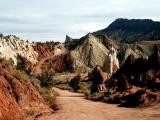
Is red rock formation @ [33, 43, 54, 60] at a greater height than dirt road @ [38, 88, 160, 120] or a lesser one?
greater

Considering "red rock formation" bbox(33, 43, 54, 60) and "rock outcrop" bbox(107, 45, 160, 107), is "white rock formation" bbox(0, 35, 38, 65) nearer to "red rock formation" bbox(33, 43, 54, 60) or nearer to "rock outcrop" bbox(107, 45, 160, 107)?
"red rock formation" bbox(33, 43, 54, 60)

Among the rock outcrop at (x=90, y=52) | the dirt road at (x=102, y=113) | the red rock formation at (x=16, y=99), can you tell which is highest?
the rock outcrop at (x=90, y=52)

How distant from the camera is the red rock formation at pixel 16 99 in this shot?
3653cm

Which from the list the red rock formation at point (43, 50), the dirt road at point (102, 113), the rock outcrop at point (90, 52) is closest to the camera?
the dirt road at point (102, 113)

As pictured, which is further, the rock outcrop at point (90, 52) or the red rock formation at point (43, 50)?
the rock outcrop at point (90, 52)

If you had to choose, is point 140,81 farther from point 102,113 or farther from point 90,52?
point 90,52

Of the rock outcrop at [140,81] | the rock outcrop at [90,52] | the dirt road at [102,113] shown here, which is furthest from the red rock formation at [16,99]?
the rock outcrop at [90,52]

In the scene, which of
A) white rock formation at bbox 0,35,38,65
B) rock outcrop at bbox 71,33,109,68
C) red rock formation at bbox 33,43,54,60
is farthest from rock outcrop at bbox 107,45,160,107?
rock outcrop at bbox 71,33,109,68

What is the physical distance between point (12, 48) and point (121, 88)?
73.2 metres

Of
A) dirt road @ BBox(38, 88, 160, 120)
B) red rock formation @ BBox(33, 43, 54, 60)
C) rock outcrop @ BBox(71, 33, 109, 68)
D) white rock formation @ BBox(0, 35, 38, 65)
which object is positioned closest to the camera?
dirt road @ BBox(38, 88, 160, 120)

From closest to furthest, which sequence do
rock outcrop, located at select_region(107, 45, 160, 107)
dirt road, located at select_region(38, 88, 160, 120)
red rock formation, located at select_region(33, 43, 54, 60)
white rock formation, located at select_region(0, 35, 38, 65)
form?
dirt road, located at select_region(38, 88, 160, 120) < rock outcrop, located at select_region(107, 45, 160, 107) < white rock formation, located at select_region(0, 35, 38, 65) < red rock formation, located at select_region(33, 43, 54, 60)

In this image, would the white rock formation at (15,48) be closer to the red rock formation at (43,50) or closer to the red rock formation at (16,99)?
the red rock formation at (43,50)

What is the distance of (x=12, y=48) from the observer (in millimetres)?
129625

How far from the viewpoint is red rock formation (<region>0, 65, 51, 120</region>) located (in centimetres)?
3653
